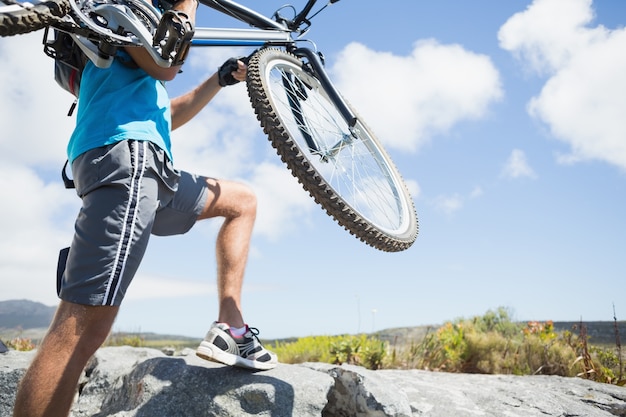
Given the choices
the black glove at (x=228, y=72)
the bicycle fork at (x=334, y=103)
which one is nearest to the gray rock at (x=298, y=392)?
the bicycle fork at (x=334, y=103)

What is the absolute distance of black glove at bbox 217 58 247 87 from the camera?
108 inches

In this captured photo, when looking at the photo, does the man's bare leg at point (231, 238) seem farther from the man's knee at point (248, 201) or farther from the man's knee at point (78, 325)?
the man's knee at point (78, 325)

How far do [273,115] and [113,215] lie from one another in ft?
2.83

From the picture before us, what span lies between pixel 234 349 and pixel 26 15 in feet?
5.32

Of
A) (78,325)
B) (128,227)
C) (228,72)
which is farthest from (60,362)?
(228,72)

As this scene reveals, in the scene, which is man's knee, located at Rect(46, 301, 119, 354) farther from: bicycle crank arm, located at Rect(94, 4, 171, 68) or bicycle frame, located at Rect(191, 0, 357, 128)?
bicycle frame, located at Rect(191, 0, 357, 128)

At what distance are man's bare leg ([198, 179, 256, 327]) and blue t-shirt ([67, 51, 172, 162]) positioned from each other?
1.44ft

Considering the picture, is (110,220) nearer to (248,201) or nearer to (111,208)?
(111,208)

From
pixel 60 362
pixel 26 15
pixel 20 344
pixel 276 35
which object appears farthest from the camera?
pixel 20 344

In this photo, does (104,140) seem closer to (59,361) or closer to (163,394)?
(59,361)

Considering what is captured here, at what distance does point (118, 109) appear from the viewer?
6.63 ft

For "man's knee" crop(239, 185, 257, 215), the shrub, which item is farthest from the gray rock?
the shrub

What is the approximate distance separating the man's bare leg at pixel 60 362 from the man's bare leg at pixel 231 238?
26.3 inches

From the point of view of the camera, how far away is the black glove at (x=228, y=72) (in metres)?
2.74
